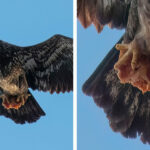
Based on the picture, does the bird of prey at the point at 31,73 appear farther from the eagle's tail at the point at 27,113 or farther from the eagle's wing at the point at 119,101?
the eagle's wing at the point at 119,101

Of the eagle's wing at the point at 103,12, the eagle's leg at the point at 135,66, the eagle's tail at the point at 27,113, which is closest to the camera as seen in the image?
the eagle's leg at the point at 135,66

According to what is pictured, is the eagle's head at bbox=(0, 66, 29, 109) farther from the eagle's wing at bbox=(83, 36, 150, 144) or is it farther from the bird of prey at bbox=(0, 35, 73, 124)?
the eagle's wing at bbox=(83, 36, 150, 144)

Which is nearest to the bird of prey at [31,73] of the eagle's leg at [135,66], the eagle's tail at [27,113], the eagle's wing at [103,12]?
the eagle's tail at [27,113]

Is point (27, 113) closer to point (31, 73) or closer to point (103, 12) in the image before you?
point (31, 73)

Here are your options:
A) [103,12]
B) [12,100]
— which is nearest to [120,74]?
[103,12]

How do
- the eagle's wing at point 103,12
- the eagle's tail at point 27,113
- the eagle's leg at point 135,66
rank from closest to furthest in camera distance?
the eagle's leg at point 135,66 < the eagle's wing at point 103,12 < the eagle's tail at point 27,113

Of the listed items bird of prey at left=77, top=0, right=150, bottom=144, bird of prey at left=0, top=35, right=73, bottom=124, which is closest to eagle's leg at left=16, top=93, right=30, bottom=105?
bird of prey at left=0, top=35, right=73, bottom=124

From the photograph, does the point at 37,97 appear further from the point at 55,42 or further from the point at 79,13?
the point at 79,13

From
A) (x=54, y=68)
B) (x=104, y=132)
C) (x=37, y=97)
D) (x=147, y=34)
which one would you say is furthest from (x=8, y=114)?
(x=147, y=34)

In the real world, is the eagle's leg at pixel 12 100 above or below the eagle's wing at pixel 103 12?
below
